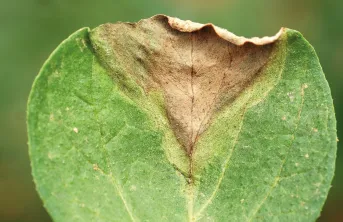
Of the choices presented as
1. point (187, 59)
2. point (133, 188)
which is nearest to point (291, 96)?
point (187, 59)

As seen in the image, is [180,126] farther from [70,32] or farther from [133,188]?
[70,32]

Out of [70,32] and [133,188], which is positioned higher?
[133,188]

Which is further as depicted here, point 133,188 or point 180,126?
point 180,126

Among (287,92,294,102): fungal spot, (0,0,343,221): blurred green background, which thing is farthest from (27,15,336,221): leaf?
(0,0,343,221): blurred green background

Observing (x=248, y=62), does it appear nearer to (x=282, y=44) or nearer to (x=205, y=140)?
(x=282, y=44)

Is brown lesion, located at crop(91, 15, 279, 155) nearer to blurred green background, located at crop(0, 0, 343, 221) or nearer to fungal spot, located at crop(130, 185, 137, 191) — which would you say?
fungal spot, located at crop(130, 185, 137, 191)

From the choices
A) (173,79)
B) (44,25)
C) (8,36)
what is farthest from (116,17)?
(173,79)
